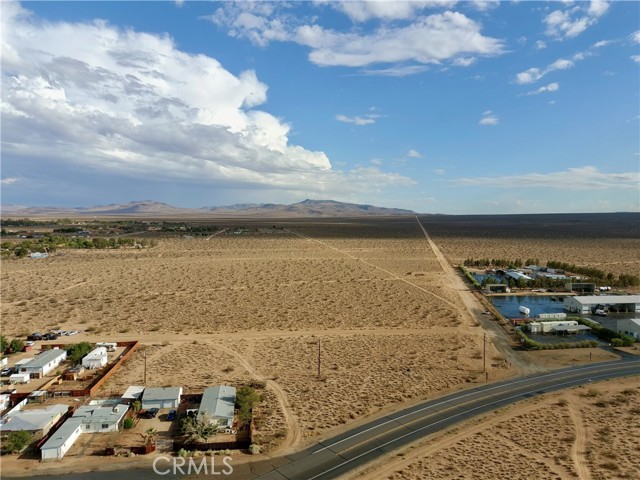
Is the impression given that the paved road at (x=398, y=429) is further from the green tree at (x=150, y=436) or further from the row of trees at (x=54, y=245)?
the row of trees at (x=54, y=245)

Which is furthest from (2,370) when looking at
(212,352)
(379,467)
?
(379,467)

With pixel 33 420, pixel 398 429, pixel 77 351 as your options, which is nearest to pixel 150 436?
pixel 33 420

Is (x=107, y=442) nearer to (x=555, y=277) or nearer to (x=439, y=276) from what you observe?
(x=439, y=276)

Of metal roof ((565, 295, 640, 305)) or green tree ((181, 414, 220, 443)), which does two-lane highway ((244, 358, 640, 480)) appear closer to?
green tree ((181, 414, 220, 443))

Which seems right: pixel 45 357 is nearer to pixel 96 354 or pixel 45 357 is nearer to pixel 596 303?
pixel 96 354

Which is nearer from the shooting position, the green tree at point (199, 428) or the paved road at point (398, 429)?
the paved road at point (398, 429)

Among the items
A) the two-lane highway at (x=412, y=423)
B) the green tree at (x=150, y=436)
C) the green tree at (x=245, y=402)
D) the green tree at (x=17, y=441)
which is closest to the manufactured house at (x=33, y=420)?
the green tree at (x=17, y=441)
